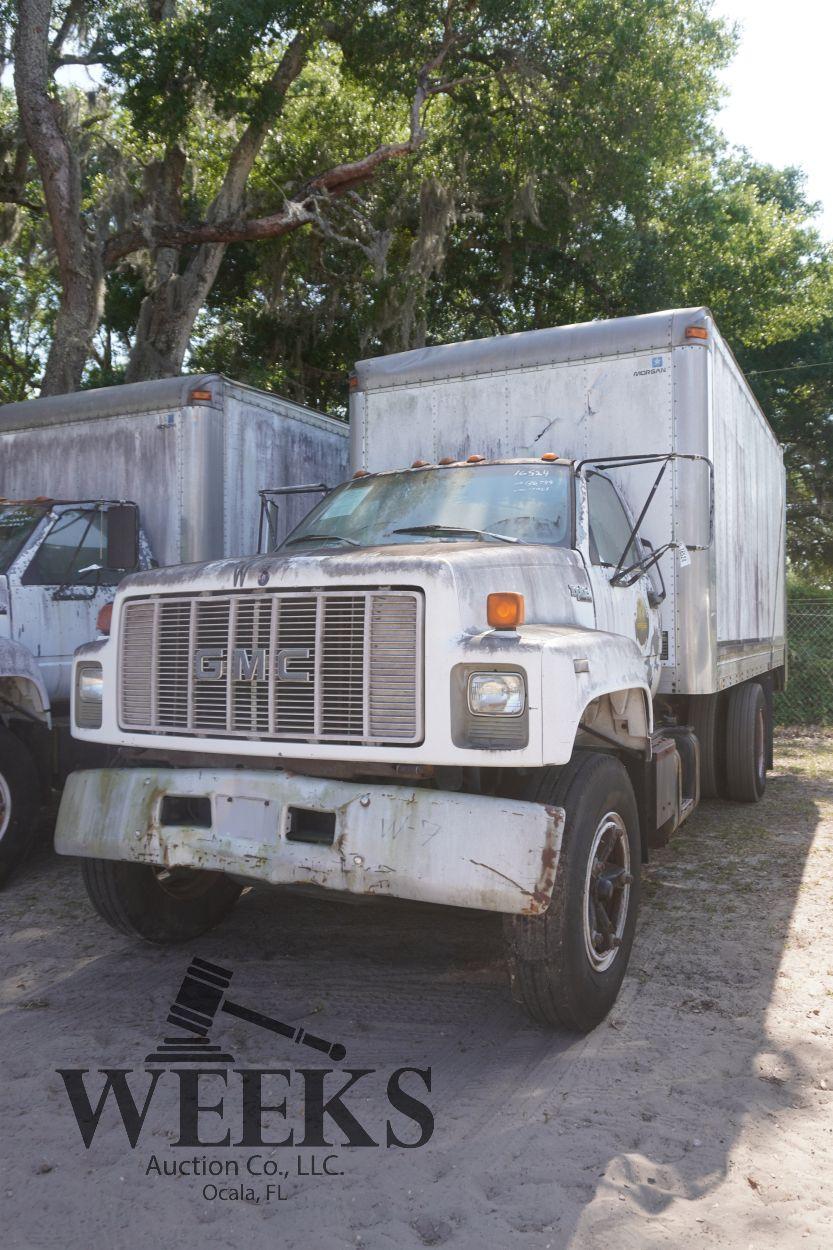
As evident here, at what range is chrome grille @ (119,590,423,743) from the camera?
3.80 m

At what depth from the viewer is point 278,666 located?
13.1 ft

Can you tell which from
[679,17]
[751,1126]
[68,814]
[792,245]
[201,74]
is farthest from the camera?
[792,245]

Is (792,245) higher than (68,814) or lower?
higher

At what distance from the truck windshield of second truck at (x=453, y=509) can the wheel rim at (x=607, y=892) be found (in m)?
1.39

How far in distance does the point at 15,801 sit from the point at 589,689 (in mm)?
3842

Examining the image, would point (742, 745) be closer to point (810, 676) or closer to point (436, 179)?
point (810, 676)

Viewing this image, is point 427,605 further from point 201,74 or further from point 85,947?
point 201,74

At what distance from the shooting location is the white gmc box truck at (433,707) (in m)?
3.67

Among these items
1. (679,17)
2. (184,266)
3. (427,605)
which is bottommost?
(427,605)

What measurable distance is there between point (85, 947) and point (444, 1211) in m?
2.94

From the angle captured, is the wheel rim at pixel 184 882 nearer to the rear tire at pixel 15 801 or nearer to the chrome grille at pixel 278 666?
the chrome grille at pixel 278 666

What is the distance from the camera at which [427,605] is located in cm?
378

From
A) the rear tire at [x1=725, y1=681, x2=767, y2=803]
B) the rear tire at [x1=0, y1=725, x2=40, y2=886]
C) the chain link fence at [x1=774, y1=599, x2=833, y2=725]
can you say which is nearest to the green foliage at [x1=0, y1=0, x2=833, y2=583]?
the chain link fence at [x1=774, y1=599, x2=833, y2=725]

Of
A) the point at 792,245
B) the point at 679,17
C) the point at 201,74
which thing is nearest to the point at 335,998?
the point at 201,74
